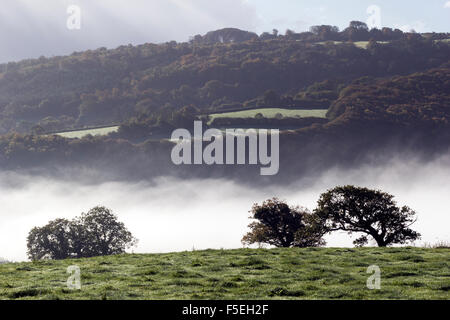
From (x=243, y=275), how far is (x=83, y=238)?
49.7 meters

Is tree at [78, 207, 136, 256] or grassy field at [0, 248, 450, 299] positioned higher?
tree at [78, 207, 136, 256]

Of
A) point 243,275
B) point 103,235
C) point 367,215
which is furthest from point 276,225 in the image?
point 243,275

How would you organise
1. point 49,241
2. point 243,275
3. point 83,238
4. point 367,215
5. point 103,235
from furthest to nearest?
point 49,241 < point 103,235 < point 83,238 < point 367,215 < point 243,275

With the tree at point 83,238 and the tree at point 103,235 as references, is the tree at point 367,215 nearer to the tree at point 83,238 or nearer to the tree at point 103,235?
the tree at point 103,235

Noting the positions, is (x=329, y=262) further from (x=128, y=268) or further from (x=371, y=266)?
(x=128, y=268)

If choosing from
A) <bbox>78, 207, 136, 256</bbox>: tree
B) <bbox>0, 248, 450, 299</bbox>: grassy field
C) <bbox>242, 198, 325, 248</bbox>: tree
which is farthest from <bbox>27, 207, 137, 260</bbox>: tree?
<bbox>0, 248, 450, 299</bbox>: grassy field

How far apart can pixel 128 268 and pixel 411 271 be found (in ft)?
49.5

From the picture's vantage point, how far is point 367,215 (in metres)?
51.5

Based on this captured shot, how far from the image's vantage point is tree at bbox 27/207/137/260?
2899 inches

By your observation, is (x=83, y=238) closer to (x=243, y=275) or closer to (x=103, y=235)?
(x=103, y=235)

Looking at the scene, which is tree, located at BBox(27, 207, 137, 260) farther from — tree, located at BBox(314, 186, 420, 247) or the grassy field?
the grassy field

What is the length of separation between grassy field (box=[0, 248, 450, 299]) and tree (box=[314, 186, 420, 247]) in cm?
1270

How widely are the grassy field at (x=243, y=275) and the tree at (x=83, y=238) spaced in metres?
37.1
